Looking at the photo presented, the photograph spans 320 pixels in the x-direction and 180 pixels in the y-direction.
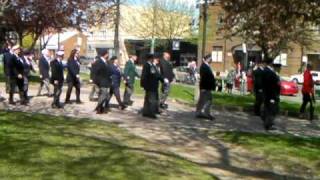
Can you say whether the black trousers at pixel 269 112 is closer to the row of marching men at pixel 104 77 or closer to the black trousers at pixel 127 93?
the row of marching men at pixel 104 77

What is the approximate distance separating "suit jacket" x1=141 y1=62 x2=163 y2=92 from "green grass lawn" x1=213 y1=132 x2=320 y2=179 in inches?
117

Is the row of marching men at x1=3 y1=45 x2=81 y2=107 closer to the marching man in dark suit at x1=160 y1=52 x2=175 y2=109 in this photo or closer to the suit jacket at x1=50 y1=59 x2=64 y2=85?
the suit jacket at x1=50 y1=59 x2=64 y2=85

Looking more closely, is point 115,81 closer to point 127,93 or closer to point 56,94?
point 127,93

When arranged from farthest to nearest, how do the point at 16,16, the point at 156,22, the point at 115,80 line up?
the point at 156,22, the point at 16,16, the point at 115,80

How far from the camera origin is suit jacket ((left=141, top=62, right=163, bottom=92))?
1579cm

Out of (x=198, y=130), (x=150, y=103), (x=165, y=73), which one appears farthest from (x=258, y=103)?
(x=198, y=130)

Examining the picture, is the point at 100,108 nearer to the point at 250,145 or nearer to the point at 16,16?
the point at 250,145

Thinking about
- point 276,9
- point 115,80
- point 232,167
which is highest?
point 276,9

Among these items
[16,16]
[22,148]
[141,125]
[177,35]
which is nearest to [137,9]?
[177,35]

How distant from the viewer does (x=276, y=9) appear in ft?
54.0

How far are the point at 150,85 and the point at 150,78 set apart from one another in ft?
0.58

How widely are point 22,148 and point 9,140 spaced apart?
0.78 meters

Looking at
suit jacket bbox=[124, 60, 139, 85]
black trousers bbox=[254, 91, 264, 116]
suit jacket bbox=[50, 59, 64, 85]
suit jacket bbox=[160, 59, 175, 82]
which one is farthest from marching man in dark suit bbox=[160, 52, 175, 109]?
suit jacket bbox=[50, 59, 64, 85]

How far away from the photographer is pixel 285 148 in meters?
11.8
